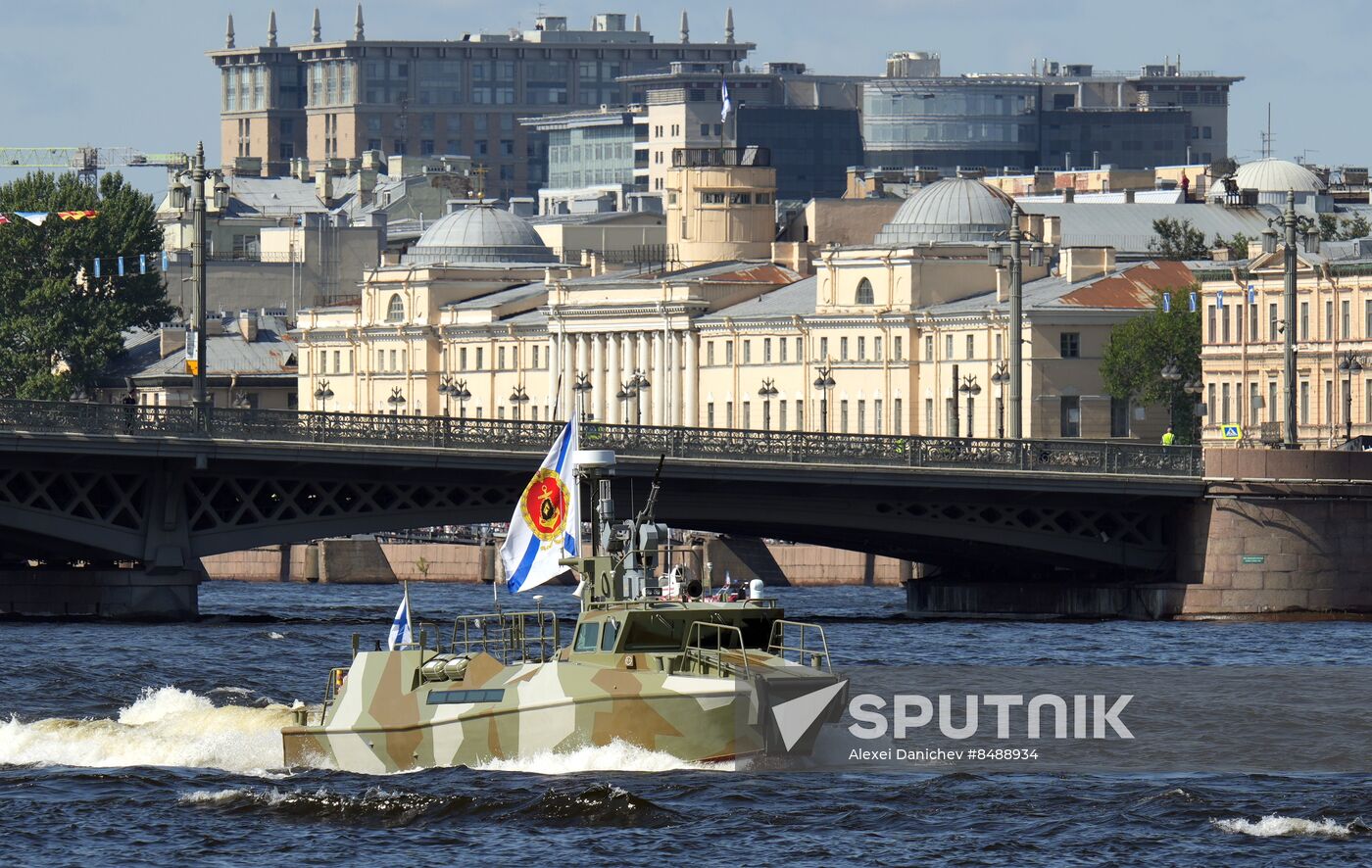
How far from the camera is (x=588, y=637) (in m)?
41.1

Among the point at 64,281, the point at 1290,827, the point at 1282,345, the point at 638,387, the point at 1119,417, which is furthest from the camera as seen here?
the point at 64,281

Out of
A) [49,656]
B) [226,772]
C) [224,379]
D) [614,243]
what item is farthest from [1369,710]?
[614,243]

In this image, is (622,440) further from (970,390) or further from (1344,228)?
(1344,228)

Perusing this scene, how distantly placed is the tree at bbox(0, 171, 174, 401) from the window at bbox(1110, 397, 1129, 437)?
42.2 metres

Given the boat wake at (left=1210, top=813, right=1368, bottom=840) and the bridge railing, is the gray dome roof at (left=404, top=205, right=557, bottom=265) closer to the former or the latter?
the bridge railing

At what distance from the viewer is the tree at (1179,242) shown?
477ft

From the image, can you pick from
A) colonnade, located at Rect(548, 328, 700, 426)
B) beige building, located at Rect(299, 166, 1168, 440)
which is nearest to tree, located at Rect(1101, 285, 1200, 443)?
beige building, located at Rect(299, 166, 1168, 440)

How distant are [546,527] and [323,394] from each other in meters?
116

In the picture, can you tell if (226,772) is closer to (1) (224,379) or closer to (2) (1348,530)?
(2) (1348,530)

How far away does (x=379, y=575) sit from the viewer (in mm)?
120188

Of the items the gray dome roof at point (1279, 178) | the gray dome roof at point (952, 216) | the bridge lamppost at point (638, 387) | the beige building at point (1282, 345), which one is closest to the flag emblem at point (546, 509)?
the beige building at point (1282, 345)

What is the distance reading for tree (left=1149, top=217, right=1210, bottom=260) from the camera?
477ft

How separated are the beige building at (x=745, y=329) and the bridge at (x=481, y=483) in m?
31.3

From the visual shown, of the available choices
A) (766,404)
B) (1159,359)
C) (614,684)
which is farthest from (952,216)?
(614,684)
